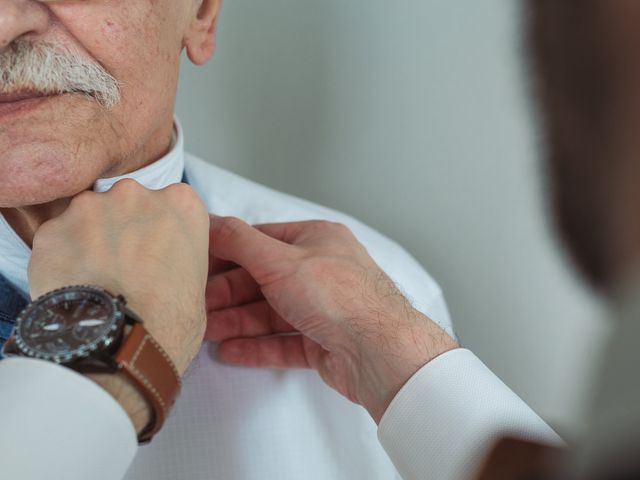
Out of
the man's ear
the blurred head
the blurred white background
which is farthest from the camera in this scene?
the blurred white background

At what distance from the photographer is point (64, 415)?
634mm

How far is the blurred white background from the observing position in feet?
4.59

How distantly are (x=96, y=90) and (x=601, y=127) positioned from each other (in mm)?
852

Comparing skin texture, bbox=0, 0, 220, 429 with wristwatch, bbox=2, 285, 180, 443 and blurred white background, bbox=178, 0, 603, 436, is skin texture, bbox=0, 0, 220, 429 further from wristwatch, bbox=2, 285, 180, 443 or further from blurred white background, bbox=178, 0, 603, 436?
blurred white background, bbox=178, 0, 603, 436

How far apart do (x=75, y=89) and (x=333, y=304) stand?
1.30 feet

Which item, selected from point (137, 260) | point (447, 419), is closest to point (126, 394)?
point (137, 260)

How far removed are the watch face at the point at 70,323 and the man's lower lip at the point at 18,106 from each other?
11.1 inches

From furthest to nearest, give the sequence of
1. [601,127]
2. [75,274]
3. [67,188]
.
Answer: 1. [67,188]
2. [75,274]
3. [601,127]

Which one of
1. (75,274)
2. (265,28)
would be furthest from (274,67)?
(75,274)

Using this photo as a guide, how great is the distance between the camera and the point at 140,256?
786 millimetres

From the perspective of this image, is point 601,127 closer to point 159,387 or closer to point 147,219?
point 159,387

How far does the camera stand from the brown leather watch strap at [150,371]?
0.70m

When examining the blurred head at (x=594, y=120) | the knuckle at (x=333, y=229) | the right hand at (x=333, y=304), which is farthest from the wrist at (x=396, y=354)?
the blurred head at (x=594, y=120)

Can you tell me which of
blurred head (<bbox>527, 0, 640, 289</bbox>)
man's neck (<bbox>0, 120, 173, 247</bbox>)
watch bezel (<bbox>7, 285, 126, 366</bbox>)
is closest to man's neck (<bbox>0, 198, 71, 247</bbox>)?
man's neck (<bbox>0, 120, 173, 247</bbox>)
